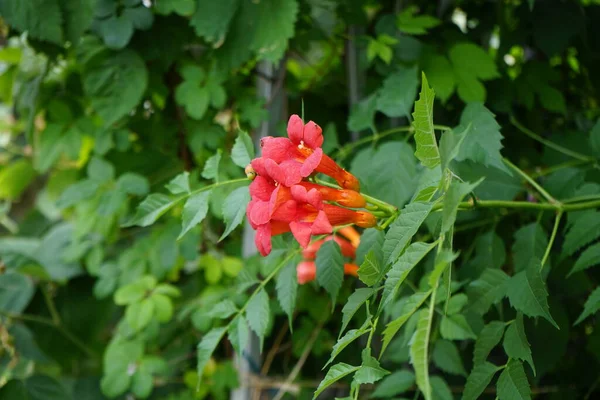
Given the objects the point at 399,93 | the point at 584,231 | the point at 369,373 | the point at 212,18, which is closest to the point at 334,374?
the point at 369,373

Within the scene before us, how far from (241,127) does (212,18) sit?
310mm

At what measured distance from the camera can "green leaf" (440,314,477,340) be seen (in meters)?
0.99

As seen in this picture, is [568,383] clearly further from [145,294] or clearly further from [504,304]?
[145,294]

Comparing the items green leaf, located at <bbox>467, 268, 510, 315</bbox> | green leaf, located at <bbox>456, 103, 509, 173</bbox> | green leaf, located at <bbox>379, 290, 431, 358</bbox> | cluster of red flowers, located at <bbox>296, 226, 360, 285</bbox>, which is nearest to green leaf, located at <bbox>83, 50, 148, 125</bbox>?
cluster of red flowers, located at <bbox>296, 226, 360, 285</bbox>

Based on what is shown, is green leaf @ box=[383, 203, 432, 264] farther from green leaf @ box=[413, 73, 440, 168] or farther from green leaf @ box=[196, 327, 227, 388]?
green leaf @ box=[196, 327, 227, 388]

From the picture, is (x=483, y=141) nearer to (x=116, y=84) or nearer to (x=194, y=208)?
(x=194, y=208)

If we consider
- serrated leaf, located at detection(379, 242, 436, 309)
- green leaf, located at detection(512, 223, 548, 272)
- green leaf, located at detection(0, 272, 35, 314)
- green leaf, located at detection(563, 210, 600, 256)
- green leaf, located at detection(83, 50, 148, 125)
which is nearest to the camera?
serrated leaf, located at detection(379, 242, 436, 309)

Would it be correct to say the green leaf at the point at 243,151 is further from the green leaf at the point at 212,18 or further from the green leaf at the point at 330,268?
the green leaf at the point at 212,18

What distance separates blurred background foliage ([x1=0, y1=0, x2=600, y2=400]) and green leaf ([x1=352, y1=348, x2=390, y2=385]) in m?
0.41

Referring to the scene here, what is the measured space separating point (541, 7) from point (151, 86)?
922mm

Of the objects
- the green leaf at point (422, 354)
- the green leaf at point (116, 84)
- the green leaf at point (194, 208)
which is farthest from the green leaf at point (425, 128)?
the green leaf at point (116, 84)

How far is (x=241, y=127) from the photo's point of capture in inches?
59.7

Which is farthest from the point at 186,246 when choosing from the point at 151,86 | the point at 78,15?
the point at 78,15

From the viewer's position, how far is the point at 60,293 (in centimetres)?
203
